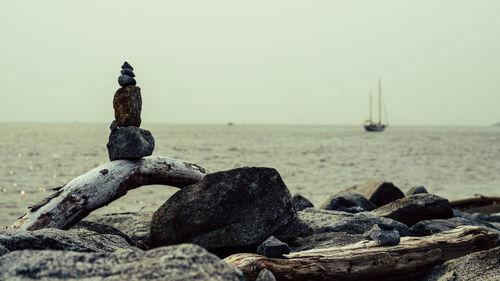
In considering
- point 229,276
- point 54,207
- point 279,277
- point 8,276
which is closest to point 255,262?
point 279,277

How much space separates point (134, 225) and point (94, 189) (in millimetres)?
846

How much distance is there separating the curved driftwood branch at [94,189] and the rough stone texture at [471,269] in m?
4.03

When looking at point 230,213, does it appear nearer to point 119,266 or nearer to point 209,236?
point 209,236

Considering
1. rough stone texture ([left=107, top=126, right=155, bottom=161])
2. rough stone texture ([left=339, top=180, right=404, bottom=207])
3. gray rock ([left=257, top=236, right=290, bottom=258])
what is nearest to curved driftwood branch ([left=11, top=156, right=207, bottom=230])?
rough stone texture ([left=107, top=126, right=155, bottom=161])

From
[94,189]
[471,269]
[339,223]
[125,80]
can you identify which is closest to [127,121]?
[125,80]

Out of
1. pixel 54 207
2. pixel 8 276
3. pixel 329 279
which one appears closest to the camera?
pixel 8 276

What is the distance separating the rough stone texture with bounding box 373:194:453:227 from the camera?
800 centimetres

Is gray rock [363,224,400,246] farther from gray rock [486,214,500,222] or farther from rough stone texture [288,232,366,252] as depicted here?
gray rock [486,214,500,222]

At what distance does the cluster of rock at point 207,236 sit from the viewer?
101 inches

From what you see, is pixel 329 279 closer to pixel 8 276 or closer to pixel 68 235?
pixel 68 235

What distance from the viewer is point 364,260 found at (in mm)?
4758

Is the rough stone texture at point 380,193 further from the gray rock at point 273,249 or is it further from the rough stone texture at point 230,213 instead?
the gray rock at point 273,249

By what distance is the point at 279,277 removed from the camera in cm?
429

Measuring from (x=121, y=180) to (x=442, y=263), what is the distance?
14.9ft
